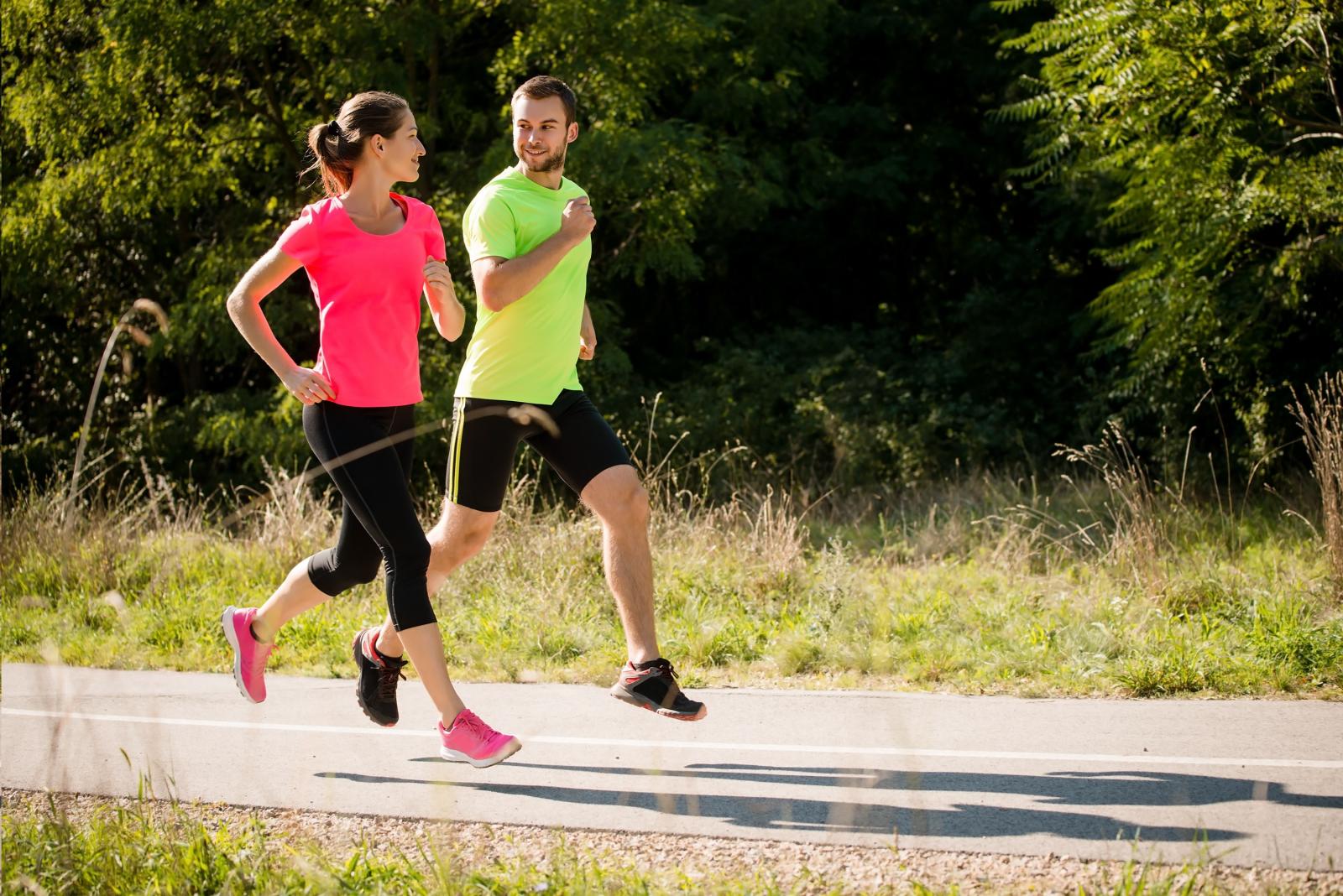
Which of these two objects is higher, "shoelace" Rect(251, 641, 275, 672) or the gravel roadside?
the gravel roadside

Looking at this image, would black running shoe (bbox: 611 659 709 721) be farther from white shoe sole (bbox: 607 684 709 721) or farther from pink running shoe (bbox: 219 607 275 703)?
pink running shoe (bbox: 219 607 275 703)

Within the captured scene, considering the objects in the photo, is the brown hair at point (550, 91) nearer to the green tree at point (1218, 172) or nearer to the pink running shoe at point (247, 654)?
the pink running shoe at point (247, 654)

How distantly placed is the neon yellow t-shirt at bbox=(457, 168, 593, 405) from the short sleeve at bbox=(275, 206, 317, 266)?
1.68ft

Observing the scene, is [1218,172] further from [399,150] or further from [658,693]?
[399,150]

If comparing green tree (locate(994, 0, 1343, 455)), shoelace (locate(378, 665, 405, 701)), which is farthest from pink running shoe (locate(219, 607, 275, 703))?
green tree (locate(994, 0, 1343, 455))

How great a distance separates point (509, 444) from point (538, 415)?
0.17m

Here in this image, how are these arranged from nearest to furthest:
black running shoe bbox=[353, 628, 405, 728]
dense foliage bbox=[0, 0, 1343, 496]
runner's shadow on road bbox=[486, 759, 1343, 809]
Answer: runner's shadow on road bbox=[486, 759, 1343, 809] < black running shoe bbox=[353, 628, 405, 728] < dense foliage bbox=[0, 0, 1343, 496]

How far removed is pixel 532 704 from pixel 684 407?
1169 centimetres

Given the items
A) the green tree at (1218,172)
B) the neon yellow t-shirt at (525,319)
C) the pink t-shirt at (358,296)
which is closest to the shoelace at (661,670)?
the neon yellow t-shirt at (525,319)

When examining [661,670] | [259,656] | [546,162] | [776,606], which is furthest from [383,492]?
[776,606]

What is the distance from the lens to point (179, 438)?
1653cm

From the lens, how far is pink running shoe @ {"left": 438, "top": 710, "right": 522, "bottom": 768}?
419 centimetres

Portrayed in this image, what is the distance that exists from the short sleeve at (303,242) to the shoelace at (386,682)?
140 cm

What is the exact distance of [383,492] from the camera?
4.30m
